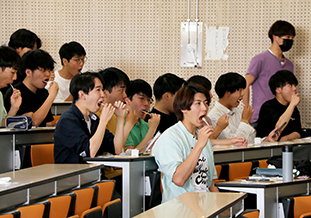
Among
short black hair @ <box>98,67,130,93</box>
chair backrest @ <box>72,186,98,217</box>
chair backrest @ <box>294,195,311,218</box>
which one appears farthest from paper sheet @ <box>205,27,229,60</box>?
chair backrest @ <box>72,186,98,217</box>

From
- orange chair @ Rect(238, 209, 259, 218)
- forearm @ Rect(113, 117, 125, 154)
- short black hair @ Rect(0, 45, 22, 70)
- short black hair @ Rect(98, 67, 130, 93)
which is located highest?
short black hair @ Rect(0, 45, 22, 70)

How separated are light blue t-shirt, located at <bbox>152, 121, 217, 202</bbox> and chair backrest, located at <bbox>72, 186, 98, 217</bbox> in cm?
45

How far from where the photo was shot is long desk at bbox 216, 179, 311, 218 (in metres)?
2.59

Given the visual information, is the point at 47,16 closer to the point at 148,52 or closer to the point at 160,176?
the point at 148,52

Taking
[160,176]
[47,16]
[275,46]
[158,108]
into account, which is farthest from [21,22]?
[160,176]

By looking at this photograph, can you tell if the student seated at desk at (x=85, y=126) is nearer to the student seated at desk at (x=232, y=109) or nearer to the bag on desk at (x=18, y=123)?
the bag on desk at (x=18, y=123)

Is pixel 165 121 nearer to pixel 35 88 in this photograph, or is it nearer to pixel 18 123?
pixel 35 88

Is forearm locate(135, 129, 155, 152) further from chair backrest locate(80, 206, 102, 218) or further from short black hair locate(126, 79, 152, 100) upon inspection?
chair backrest locate(80, 206, 102, 218)

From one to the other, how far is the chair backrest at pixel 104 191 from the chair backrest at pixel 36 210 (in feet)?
1.72

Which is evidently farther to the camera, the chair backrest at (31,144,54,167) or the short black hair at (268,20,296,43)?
the short black hair at (268,20,296,43)

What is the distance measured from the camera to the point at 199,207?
1876 millimetres

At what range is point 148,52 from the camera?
6.30 m

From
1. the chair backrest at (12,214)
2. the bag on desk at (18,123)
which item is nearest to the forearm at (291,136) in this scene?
the bag on desk at (18,123)

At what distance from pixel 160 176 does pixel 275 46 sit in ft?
11.1
